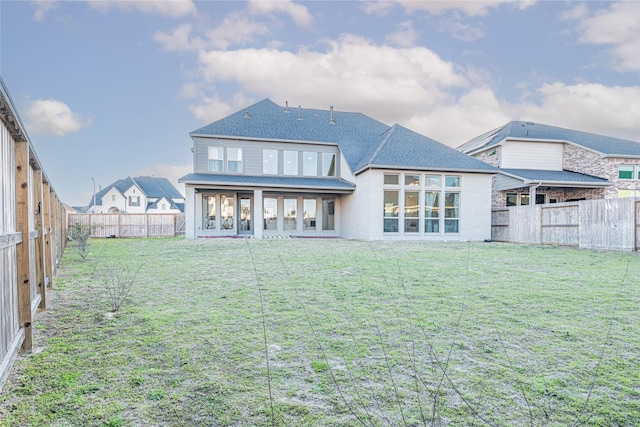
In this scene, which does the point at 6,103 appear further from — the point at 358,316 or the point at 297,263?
the point at 297,263

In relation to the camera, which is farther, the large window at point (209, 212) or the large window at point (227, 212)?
the large window at point (227, 212)

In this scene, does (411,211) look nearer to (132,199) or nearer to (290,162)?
(290,162)

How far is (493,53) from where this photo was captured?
54.2ft

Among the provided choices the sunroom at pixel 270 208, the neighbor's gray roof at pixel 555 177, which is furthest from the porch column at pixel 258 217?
the neighbor's gray roof at pixel 555 177

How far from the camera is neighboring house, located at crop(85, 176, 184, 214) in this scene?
4609cm

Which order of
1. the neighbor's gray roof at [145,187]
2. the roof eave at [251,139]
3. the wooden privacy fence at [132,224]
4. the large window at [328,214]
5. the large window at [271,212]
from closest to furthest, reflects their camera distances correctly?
the roof eave at [251,139] → the large window at [271,212] → the large window at [328,214] → the wooden privacy fence at [132,224] → the neighbor's gray roof at [145,187]

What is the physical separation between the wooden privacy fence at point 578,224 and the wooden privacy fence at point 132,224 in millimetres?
19111

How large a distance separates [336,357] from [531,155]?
21.8 m

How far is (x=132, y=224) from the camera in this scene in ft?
71.6

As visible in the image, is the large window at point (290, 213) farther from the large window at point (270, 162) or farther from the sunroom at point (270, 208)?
the large window at point (270, 162)

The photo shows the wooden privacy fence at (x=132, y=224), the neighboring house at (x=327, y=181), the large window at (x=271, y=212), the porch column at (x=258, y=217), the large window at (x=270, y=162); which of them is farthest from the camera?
the wooden privacy fence at (x=132, y=224)

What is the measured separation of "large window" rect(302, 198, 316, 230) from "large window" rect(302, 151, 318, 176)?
1.52m

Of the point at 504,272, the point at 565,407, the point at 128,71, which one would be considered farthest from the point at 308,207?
the point at 565,407

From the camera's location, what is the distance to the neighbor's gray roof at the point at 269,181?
54.4 ft
